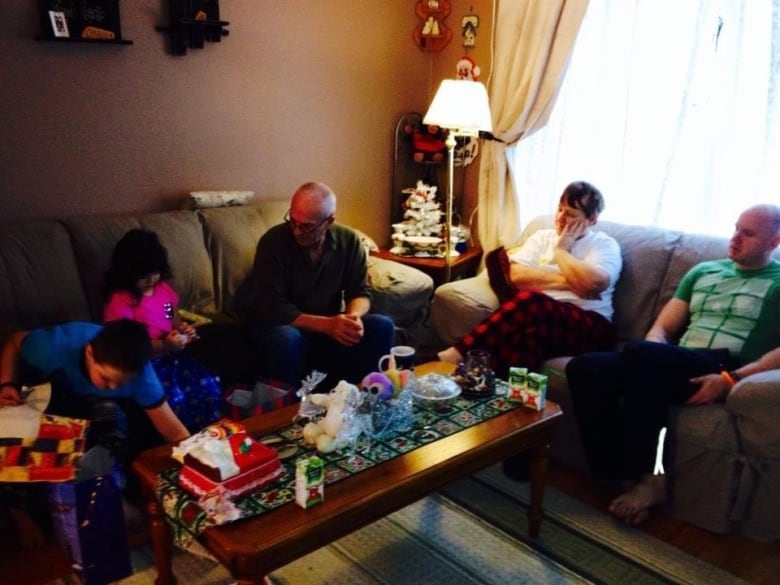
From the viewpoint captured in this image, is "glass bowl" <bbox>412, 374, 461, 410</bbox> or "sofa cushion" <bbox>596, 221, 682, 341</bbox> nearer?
"glass bowl" <bbox>412, 374, 461, 410</bbox>

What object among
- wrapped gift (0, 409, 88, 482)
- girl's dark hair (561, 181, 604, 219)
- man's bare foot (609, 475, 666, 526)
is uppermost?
girl's dark hair (561, 181, 604, 219)

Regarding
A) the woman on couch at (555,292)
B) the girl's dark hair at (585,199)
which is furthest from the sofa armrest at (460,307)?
the girl's dark hair at (585,199)

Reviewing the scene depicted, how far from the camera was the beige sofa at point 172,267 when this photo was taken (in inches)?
93.0

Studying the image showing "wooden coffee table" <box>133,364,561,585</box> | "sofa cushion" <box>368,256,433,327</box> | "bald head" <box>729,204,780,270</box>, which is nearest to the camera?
"wooden coffee table" <box>133,364,561,585</box>

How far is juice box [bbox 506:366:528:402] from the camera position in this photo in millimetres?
1996

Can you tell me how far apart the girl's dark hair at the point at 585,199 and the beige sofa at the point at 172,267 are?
744mm

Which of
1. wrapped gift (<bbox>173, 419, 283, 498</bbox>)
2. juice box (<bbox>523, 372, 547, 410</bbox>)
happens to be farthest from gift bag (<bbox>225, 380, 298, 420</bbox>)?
juice box (<bbox>523, 372, 547, 410</bbox>)

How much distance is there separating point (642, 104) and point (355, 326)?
5.56 ft

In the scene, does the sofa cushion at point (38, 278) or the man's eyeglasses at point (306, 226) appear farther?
the man's eyeglasses at point (306, 226)

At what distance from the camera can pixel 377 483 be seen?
5.14ft

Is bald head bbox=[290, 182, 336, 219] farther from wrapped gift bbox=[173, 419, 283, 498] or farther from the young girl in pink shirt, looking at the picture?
wrapped gift bbox=[173, 419, 283, 498]

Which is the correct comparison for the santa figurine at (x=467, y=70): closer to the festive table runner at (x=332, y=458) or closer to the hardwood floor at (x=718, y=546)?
the festive table runner at (x=332, y=458)

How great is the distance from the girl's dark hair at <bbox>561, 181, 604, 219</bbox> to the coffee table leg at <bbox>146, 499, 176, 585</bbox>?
6.48ft

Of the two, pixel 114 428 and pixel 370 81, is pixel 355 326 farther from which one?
pixel 370 81
